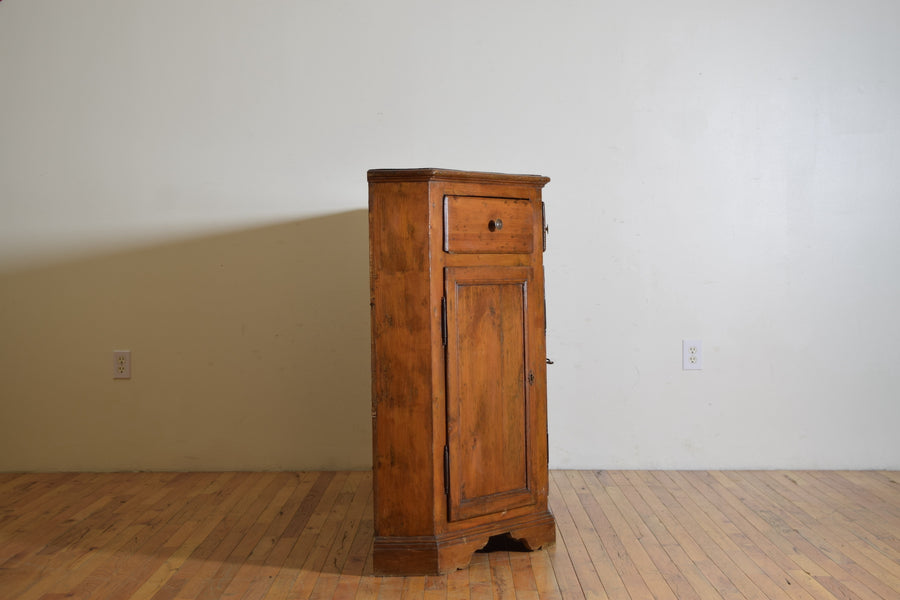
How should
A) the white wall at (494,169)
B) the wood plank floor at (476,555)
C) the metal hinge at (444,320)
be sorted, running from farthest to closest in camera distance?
the white wall at (494,169), the metal hinge at (444,320), the wood plank floor at (476,555)

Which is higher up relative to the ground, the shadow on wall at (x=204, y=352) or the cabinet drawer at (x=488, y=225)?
the cabinet drawer at (x=488, y=225)

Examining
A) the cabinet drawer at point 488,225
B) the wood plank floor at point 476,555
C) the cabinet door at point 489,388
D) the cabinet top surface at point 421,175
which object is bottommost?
the wood plank floor at point 476,555

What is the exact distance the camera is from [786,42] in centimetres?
303

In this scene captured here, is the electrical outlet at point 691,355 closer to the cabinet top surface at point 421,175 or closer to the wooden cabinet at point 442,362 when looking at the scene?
the wooden cabinet at point 442,362

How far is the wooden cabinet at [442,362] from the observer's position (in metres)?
2.08

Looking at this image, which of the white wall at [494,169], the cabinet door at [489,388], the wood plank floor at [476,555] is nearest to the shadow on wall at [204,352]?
the white wall at [494,169]

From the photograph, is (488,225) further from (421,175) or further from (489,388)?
(489,388)

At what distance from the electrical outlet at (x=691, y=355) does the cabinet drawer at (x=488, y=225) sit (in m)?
1.10

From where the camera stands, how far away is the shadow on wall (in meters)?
3.09

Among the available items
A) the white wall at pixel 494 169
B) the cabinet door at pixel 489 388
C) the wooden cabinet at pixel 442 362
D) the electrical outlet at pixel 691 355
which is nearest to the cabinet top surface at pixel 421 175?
the wooden cabinet at pixel 442 362

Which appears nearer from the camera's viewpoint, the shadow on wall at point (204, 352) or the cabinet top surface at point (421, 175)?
the cabinet top surface at point (421, 175)

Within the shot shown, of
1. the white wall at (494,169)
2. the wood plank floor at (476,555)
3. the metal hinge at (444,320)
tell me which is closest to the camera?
the wood plank floor at (476,555)

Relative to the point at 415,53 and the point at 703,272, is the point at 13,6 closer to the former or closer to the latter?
the point at 415,53

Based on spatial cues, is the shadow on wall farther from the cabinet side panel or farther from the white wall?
the cabinet side panel
